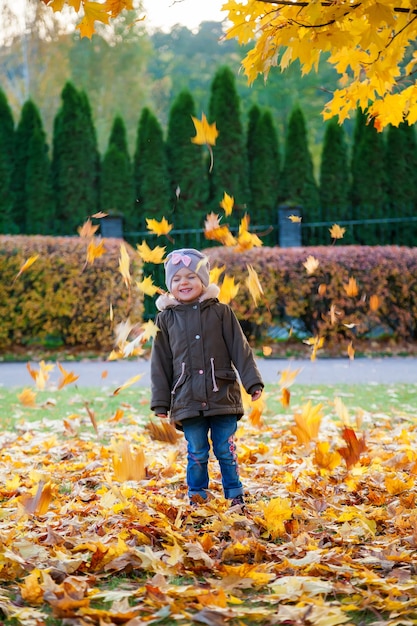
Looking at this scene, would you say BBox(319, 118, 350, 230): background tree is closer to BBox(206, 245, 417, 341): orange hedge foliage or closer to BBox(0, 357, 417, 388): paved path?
BBox(206, 245, 417, 341): orange hedge foliage

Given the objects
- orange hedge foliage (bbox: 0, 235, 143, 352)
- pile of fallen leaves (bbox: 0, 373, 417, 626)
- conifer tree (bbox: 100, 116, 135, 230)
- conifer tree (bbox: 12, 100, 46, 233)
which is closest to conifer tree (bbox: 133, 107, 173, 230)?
conifer tree (bbox: 100, 116, 135, 230)

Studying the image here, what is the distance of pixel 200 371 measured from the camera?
148 inches

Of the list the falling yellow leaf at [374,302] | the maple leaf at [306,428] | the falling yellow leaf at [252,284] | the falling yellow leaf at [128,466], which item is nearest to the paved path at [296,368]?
the falling yellow leaf at [374,302]

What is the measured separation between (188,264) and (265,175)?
477 inches

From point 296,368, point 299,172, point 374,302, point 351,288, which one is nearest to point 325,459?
point 351,288

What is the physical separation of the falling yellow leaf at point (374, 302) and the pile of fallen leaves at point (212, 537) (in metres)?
5.79

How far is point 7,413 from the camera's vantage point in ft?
22.9

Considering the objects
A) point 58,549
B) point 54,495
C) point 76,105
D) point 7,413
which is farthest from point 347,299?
point 58,549

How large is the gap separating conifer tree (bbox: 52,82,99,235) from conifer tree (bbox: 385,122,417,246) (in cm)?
555

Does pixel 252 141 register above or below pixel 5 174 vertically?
above

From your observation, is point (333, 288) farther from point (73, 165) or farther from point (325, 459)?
point (325, 459)

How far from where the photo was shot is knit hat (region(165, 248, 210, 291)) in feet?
12.6

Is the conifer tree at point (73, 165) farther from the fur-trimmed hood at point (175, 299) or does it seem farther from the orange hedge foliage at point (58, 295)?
the fur-trimmed hood at point (175, 299)

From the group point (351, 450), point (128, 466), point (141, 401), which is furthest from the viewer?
point (141, 401)
